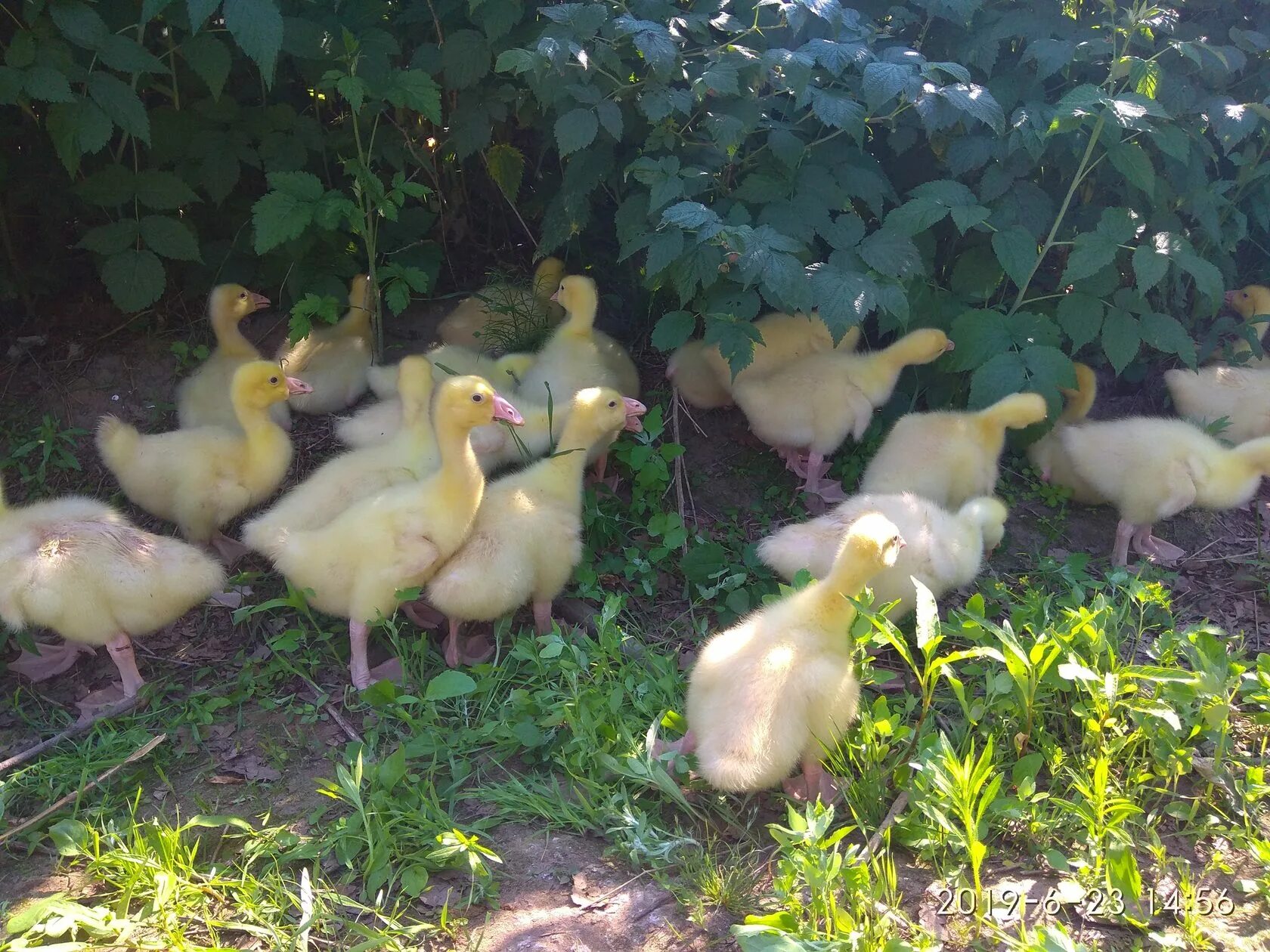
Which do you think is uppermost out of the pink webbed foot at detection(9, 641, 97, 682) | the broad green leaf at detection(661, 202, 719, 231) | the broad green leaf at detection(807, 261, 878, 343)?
the broad green leaf at detection(661, 202, 719, 231)

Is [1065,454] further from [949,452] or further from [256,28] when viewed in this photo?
[256,28]

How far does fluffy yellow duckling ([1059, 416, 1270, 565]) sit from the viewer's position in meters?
4.22

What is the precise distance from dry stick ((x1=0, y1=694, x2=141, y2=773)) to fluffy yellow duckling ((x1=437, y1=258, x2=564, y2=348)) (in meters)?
2.40

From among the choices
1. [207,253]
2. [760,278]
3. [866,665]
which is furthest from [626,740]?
[207,253]

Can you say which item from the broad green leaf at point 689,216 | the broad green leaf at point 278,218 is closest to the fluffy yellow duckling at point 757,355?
the broad green leaf at point 689,216

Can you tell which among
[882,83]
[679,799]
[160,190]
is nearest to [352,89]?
[160,190]

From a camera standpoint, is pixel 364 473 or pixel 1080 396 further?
pixel 1080 396

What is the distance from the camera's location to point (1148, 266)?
4184 millimetres

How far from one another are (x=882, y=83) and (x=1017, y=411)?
4.61ft

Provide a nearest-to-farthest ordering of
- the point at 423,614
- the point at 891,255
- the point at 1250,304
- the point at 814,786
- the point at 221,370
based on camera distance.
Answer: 1. the point at 814,786
2. the point at 423,614
3. the point at 891,255
4. the point at 221,370
5. the point at 1250,304

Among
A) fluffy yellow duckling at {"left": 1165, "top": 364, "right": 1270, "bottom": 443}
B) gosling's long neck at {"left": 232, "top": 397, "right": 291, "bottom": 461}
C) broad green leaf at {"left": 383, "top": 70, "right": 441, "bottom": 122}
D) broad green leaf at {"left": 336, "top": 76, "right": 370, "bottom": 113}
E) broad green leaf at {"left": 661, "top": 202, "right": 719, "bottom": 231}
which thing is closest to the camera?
broad green leaf at {"left": 661, "top": 202, "right": 719, "bottom": 231}

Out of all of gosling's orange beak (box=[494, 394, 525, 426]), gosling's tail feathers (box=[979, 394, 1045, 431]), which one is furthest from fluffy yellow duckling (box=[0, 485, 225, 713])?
gosling's tail feathers (box=[979, 394, 1045, 431])

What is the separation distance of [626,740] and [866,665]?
0.78m
